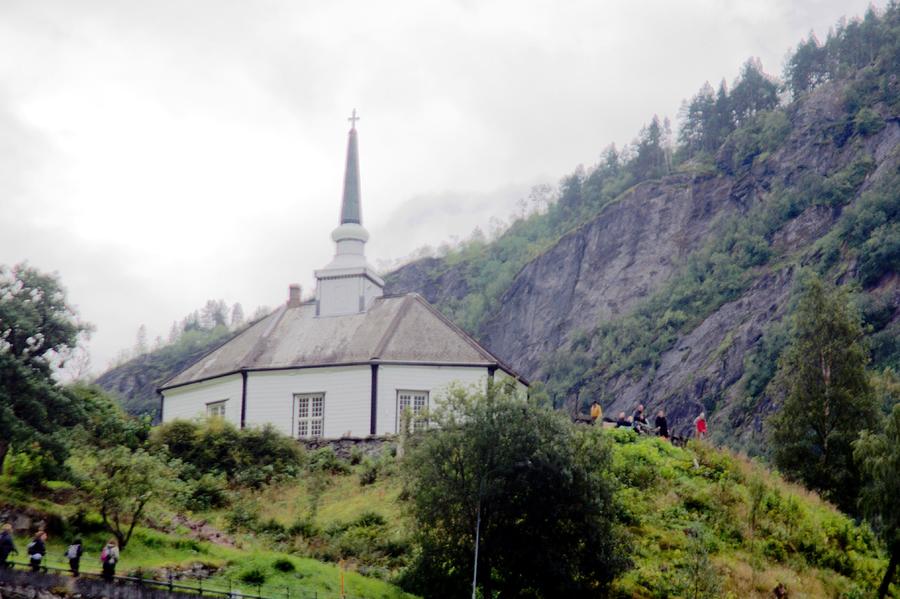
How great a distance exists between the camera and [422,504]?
28.5m

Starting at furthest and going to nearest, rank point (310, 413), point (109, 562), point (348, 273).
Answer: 1. point (348, 273)
2. point (310, 413)
3. point (109, 562)

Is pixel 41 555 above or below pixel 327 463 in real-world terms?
below

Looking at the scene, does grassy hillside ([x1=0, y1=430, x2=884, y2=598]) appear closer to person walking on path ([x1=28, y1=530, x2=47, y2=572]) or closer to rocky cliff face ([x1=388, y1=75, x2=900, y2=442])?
person walking on path ([x1=28, y1=530, x2=47, y2=572])

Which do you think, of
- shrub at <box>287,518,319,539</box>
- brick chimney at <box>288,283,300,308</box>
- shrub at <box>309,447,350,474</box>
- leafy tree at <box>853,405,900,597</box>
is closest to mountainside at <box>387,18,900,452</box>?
brick chimney at <box>288,283,300,308</box>

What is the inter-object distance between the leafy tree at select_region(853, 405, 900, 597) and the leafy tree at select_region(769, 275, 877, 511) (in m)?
8.48

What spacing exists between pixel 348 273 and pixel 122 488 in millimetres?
24397

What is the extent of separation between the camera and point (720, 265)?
391ft

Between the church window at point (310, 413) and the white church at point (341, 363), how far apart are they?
4 cm

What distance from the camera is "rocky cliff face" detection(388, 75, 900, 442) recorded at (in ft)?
339

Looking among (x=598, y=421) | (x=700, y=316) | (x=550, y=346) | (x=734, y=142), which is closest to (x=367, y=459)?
(x=598, y=421)

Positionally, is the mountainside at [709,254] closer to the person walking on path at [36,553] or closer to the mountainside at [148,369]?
the mountainside at [148,369]

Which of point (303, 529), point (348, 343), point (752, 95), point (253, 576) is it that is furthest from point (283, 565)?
point (752, 95)

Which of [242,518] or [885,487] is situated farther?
[242,518]

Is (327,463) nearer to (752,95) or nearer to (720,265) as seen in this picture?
(720,265)
